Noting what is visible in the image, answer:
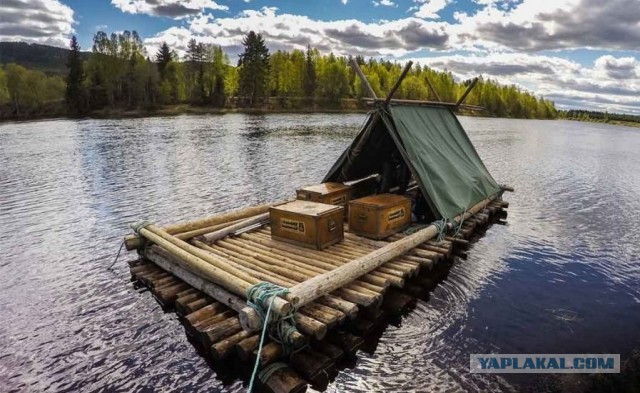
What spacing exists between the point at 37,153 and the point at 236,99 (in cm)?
7131

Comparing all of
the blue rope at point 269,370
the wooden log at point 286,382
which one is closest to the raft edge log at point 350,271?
the blue rope at point 269,370

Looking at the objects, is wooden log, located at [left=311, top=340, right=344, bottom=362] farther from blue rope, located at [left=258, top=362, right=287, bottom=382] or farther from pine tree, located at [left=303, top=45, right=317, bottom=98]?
pine tree, located at [left=303, top=45, right=317, bottom=98]

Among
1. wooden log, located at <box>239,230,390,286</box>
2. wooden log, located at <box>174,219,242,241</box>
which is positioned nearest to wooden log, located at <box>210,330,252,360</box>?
wooden log, located at <box>239,230,390,286</box>

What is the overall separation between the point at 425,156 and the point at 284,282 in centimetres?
762

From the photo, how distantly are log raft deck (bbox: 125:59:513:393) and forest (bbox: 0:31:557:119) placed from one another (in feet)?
295

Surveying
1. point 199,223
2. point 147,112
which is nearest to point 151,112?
point 147,112

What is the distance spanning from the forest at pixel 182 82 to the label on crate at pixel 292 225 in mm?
91174

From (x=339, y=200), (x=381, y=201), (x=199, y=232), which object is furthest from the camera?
(x=339, y=200)

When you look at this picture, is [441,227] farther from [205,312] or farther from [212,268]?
[205,312]

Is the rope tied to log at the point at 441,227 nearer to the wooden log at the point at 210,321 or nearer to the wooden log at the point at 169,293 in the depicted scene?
the wooden log at the point at 210,321

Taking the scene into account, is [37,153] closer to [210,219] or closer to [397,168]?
[210,219]

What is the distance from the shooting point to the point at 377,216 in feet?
37.1

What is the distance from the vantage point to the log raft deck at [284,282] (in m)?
7.11

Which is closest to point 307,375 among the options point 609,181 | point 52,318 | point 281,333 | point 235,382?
point 281,333
